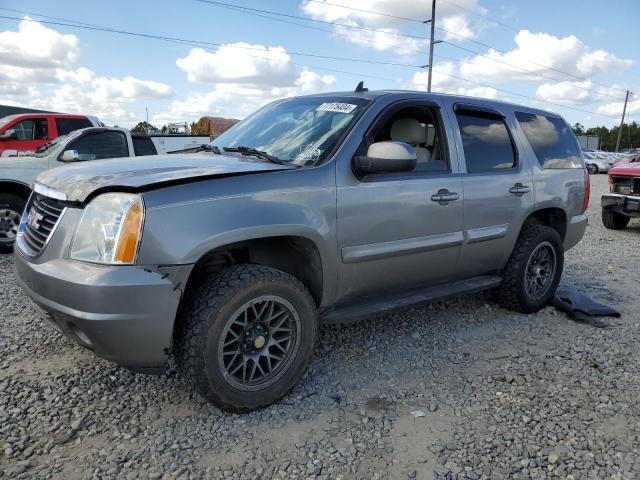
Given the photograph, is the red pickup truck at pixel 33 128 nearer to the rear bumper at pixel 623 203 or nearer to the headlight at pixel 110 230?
the headlight at pixel 110 230

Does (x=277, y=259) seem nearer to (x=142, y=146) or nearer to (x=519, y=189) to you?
(x=519, y=189)

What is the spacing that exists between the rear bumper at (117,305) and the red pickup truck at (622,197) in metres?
9.25

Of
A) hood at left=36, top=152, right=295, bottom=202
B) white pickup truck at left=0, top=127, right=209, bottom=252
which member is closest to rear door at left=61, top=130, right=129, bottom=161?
white pickup truck at left=0, top=127, right=209, bottom=252

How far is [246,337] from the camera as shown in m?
2.79

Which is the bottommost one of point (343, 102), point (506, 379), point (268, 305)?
point (506, 379)

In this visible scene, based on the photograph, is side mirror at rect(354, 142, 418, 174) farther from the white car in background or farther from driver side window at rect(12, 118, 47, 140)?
the white car in background

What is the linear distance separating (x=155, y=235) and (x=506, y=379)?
2418mm

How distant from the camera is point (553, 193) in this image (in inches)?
180

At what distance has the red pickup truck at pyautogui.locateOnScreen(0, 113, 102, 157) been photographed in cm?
1004

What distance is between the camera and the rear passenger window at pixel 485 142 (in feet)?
12.9

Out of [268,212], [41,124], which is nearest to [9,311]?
[268,212]

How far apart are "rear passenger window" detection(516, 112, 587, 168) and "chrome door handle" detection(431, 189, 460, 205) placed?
134cm

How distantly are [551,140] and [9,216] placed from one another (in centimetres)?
665

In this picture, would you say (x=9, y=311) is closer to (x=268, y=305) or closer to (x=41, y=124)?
(x=268, y=305)
